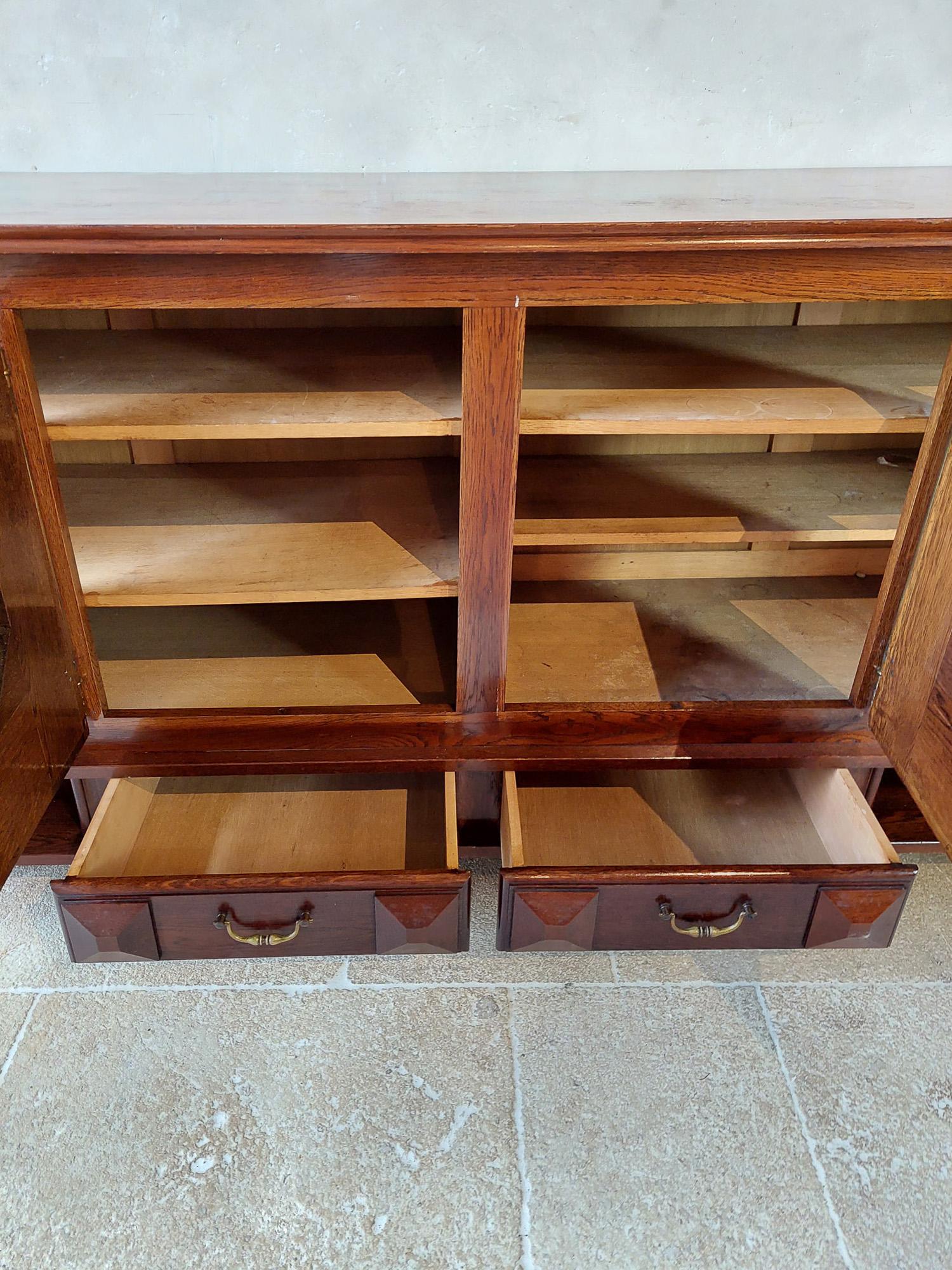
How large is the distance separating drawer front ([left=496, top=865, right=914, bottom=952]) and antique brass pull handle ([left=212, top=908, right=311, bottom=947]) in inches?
11.6

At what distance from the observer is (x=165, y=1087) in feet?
4.31

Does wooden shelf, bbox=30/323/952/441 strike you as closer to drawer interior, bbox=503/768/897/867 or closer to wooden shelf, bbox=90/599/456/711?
wooden shelf, bbox=90/599/456/711

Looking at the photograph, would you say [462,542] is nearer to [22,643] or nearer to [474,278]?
[474,278]

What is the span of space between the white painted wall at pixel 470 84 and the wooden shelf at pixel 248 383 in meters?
0.30

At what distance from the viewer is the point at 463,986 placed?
148 cm

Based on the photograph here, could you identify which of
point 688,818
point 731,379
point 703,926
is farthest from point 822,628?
point 703,926

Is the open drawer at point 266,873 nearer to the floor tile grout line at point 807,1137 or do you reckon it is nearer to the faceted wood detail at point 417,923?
the faceted wood detail at point 417,923

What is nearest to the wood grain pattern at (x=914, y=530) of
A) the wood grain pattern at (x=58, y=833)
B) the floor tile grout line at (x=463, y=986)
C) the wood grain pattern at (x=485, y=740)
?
the wood grain pattern at (x=485, y=740)

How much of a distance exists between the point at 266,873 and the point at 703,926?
0.67 meters

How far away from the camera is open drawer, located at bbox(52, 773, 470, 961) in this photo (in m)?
1.26

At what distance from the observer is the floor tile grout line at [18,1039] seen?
4.40 feet

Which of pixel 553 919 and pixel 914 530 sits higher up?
pixel 914 530

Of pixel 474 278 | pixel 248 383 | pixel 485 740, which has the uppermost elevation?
pixel 474 278

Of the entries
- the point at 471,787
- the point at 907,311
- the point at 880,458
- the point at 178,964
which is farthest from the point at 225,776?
the point at 907,311
